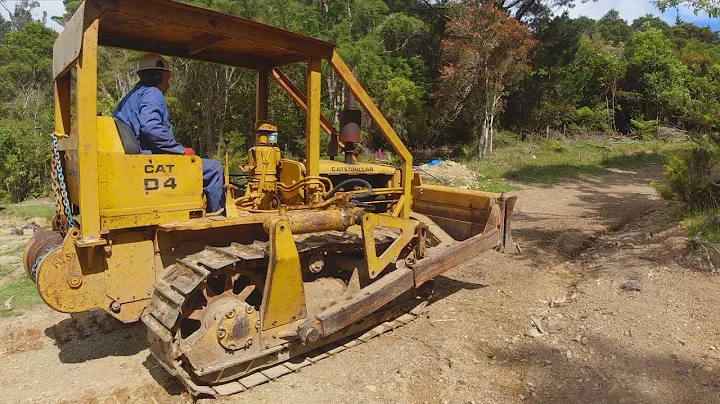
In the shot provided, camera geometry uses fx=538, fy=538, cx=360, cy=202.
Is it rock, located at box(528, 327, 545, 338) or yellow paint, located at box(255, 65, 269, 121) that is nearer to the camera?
rock, located at box(528, 327, 545, 338)

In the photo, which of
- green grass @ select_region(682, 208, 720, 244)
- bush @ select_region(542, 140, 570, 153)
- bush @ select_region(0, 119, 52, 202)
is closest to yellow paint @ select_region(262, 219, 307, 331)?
green grass @ select_region(682, 208, 720, 244)

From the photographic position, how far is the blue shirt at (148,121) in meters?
4.16

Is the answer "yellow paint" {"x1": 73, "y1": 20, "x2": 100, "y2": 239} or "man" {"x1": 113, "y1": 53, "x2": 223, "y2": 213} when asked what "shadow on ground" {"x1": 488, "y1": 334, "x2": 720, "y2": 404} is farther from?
"yellow paint" {"x1": 73, "y1": 20, "x2": 100, "y2": 239}

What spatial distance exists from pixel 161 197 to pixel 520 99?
23519mm

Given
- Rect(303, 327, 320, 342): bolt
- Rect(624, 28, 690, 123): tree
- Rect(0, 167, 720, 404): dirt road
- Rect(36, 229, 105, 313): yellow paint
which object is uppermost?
Rect(624, 28, 690, 123): tree

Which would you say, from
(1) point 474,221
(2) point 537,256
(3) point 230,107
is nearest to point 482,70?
(3) point 230,107

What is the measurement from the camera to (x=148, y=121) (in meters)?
4.14

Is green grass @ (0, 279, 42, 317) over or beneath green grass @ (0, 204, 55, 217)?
beneath

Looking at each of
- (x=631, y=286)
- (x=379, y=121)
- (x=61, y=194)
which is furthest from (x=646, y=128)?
(x=61, y=194)

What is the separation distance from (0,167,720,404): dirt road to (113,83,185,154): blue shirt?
69.7 inches

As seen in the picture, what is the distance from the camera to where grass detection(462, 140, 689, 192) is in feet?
54.3

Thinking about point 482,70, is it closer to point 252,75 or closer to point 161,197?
point 252,75

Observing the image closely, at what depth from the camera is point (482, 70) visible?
62.4ft

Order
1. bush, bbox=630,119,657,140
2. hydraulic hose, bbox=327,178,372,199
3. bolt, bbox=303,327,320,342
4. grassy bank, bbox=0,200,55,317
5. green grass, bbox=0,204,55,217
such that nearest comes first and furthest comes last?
bolt, bbox=303,327,320,342 < hydraulic hose, bbox=327,178,372,199 < grassy bank, bbox=0,200,55,317 < green grass, bbox=0,204,55,217 < bush, bbox=630,119,657,140
